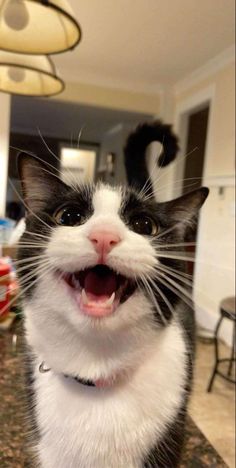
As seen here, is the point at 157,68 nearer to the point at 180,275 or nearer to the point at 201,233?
the point at 201,233

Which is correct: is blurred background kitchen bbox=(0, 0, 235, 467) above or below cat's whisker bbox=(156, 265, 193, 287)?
above

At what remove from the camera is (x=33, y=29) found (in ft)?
3.90

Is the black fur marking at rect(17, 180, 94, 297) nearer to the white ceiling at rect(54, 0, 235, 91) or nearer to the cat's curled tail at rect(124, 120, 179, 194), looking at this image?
the cat's curled tail at rect(124, 120, 179, 194)

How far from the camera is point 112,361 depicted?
51cm

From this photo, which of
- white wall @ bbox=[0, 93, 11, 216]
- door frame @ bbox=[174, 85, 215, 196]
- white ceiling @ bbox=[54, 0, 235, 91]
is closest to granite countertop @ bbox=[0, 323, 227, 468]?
white ceiling @ bbox=[54, 0, 235, 91]

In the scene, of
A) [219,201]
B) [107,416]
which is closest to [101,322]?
[107,416]

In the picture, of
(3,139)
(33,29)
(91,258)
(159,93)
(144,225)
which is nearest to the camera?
(91,258)

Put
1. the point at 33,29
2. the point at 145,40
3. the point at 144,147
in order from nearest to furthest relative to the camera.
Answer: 1. the point at 144,147
2. the point at 33,29
3. the point at 145,40

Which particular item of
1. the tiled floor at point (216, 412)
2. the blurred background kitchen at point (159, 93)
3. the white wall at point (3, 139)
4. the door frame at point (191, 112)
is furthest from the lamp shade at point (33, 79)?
the white wall at point (3, 139)

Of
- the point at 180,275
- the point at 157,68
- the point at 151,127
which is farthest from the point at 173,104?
the point at 180,275

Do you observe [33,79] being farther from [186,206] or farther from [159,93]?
[159,93]

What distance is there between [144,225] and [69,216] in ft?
0.36

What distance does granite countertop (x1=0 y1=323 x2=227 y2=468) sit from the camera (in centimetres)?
57

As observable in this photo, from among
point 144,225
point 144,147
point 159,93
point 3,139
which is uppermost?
point 159,93
